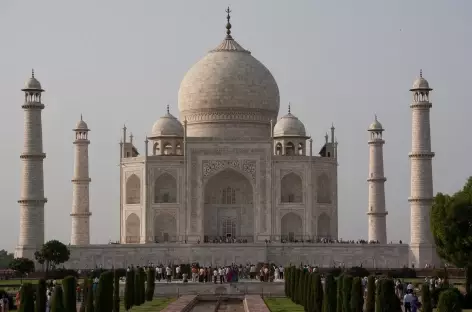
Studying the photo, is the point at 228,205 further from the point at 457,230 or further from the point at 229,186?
the point at 457,230

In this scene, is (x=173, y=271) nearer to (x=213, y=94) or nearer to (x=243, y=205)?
(x=243, y=205)

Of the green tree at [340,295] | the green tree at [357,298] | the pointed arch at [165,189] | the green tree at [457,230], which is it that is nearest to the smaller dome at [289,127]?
the pointed arch at [165,189]

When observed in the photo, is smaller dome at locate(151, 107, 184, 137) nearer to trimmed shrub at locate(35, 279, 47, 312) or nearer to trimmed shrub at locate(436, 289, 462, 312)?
trimmed shrub at locate(35, 279, 47, 312)

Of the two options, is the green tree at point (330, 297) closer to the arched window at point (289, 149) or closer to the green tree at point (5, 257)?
the arched window at point (289, 149)

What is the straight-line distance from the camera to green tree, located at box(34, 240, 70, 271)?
118ft

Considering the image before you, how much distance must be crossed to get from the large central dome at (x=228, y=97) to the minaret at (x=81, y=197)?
3910 mm

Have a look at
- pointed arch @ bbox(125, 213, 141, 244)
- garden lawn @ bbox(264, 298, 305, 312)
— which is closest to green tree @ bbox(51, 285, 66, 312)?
garden lawn @ bbox(264, 298, 305, 312)

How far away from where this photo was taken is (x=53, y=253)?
118 feet

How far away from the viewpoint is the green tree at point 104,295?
19.7 m

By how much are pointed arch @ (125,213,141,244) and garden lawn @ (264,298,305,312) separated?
47.9ft

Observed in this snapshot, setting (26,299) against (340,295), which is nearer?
(26,299)

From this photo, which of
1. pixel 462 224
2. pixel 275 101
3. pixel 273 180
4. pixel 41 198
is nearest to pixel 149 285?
pixel 462 224

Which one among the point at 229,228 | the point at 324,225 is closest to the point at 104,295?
the point at 229,228

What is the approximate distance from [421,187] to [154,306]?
16.0m
